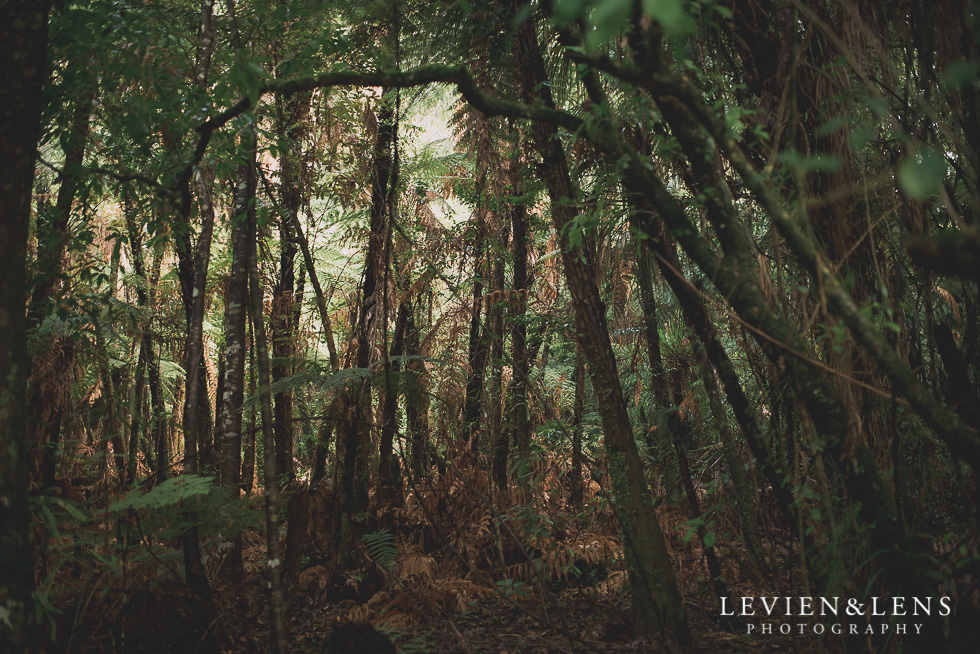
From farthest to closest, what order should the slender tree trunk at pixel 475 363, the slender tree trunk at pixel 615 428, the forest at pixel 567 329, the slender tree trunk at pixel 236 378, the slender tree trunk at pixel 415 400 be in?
the slender tree trunk at pixel 475 363 → the slender tree trunk at pixel 415 400 → the slender tree trunk at pixel 236 378 → the slender tree trunk at pixel 615 428 → the forest at pixel 567 329

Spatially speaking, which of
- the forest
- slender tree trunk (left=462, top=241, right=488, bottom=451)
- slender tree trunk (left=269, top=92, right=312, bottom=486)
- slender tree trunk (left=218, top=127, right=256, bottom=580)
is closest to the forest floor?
the forest

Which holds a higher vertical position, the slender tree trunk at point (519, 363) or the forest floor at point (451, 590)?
the slender tree trunk at point (519, 363)

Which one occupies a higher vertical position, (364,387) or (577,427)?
(364,387)

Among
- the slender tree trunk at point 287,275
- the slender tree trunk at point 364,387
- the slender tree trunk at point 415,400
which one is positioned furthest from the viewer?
the slender tree trunk at point 287,275

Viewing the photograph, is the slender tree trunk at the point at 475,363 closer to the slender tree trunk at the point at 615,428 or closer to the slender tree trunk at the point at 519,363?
the slender tree trunk at the point at 519,363

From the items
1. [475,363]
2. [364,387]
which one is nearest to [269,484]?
[364,387]

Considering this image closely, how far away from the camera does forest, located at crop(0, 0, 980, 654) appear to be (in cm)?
217

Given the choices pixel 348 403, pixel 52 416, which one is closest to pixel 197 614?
pixel 348 403

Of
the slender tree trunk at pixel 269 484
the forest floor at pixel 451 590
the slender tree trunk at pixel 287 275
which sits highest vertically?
the slender tree trunk at pixel 287 275

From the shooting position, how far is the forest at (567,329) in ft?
7.11

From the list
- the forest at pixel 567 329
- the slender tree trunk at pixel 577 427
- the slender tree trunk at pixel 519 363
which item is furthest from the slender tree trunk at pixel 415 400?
the slender tree trunk at pixel 577 427

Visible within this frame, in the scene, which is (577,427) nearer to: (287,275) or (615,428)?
(615,428)

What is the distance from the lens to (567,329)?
493 centimetres

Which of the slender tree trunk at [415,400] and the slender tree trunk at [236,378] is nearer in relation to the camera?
the slender tree trunk at [236,378]
